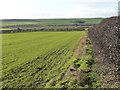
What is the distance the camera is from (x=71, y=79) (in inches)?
722

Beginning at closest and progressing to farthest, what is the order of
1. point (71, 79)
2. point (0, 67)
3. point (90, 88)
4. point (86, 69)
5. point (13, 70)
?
point (90, 88) → point (71, 79) → point (86, 69) → point (13, 70) → point (0, 67)

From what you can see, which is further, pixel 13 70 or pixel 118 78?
pixel 13 70

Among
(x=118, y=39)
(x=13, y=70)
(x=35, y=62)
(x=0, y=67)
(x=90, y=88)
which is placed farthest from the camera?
(x=35, y=62)

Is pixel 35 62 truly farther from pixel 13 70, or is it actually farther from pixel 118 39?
pixel 118 39

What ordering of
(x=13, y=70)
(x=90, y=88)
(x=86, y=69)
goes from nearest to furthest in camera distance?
1. (x=90, y=88)
2. (x=86, y=69)
3. (x=13, y=70)

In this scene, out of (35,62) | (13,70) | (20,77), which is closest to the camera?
A: (20,77)

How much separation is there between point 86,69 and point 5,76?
6.27 metres

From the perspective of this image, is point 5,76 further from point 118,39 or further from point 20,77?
point 118,39

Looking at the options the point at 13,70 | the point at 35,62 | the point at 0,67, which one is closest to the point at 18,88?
the point at 13,70

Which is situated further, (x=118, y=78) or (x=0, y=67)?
(x=0, y=67)

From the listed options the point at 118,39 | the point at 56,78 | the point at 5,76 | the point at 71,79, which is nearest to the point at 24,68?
the point at 5,76

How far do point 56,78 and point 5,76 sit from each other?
434 cm

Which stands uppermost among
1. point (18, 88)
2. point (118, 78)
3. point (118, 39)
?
point (118, 39)

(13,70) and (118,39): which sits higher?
(118,39)
